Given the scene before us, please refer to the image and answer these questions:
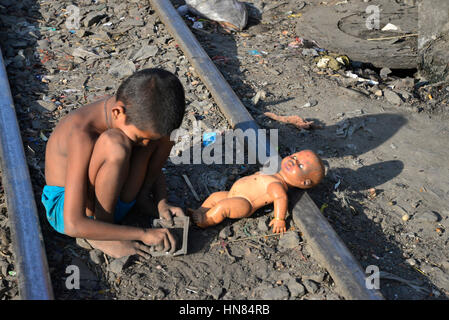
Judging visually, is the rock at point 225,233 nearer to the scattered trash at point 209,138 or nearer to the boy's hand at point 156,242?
the boy's hand at point 156,242

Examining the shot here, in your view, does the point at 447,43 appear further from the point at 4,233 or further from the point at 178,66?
the point at 4,233

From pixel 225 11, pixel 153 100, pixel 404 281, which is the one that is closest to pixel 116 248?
pixel 153 100

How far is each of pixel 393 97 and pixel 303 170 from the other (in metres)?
2.14

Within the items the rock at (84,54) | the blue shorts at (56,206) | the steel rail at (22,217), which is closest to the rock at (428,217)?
the blue shorts at (56,206)

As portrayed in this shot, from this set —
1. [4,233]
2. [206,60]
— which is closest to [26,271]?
[4,233]

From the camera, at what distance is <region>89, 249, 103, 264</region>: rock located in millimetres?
3498

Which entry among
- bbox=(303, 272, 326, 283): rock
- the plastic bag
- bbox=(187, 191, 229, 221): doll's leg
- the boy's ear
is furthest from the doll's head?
the plastic bag

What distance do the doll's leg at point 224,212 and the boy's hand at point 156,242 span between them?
32 centimetres

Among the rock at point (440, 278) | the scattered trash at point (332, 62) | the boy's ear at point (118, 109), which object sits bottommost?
the rock at point (440, 278)

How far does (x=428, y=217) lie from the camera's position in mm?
3943

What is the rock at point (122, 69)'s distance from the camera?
580cm

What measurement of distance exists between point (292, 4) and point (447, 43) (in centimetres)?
256
